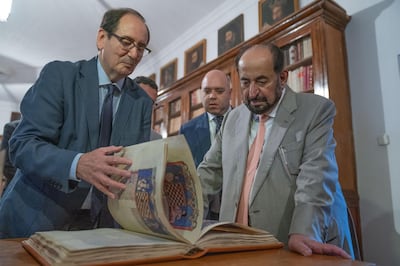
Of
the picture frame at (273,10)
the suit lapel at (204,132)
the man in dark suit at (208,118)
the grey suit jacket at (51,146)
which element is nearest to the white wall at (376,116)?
the picture frame at (273,10)

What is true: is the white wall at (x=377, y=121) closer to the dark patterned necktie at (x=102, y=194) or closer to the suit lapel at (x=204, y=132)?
the suit lapel at (x=204, y=132)

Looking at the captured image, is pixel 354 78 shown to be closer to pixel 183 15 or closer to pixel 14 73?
pixel 183 15

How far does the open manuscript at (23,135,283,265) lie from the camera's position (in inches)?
21.0

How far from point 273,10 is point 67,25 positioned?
3.29 meters

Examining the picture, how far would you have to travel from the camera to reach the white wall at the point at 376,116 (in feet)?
7.95

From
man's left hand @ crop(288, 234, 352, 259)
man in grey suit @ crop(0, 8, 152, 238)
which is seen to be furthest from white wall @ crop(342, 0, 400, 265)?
man in grey suit @ crop(0, 8, 152, 238)

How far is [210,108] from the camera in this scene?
247 centimetres

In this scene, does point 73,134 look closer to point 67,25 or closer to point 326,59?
point 326,59

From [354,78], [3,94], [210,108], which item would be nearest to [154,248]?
[210,108]

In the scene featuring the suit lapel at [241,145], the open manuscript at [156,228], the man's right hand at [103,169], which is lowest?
the open manuscript at [156,228]

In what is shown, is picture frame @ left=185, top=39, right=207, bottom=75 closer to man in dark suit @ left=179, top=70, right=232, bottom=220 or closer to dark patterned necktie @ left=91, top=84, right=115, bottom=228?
man in dark suit @ left=179, top=70, right=232, bottom=220

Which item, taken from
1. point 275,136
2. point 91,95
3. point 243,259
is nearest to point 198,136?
point 275,136

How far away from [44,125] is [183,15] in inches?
162

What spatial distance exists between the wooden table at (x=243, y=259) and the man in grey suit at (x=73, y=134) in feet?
0.68
